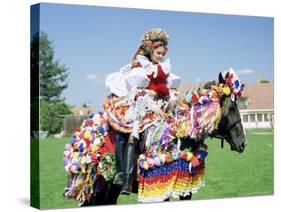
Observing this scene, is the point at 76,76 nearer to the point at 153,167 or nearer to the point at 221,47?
the point at 153,167

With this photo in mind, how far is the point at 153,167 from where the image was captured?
12.7m

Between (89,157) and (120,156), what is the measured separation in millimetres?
470

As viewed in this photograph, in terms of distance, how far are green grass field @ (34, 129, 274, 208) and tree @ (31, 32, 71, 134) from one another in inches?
11.4

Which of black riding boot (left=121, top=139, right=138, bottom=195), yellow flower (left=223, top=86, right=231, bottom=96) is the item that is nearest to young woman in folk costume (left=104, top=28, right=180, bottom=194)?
black riding boot (left=121, top=139, right=138, bottom=195)

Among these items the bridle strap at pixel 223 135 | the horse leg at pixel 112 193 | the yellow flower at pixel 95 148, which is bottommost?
the horse leg at pixel 112 193

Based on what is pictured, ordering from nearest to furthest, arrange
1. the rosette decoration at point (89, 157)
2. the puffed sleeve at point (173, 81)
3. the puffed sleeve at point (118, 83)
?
1. the rosette decoration at point (89, 157)
2. the puffed sleeve at point (118, 83)
3. the puffed sleeve at point (173, 81)

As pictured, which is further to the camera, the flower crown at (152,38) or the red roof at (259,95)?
the red roof at (259,95)

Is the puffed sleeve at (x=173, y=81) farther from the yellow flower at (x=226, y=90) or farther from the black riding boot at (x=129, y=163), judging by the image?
the black riding boot at (x=129, y=163)

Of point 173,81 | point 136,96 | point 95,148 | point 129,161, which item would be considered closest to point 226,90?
point 173,81

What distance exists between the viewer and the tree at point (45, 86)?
11977 mm

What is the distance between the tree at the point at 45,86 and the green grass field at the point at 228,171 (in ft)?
0.95

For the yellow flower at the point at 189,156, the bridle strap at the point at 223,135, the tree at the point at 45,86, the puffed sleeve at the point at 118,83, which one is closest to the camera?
the tree at the point at 45,86

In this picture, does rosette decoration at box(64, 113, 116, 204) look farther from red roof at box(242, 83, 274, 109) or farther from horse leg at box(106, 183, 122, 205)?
red roof at box(242, 83, 274, 109)

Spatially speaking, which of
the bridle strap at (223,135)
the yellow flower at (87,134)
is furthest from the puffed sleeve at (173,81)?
the yellow flower at (87,134)
